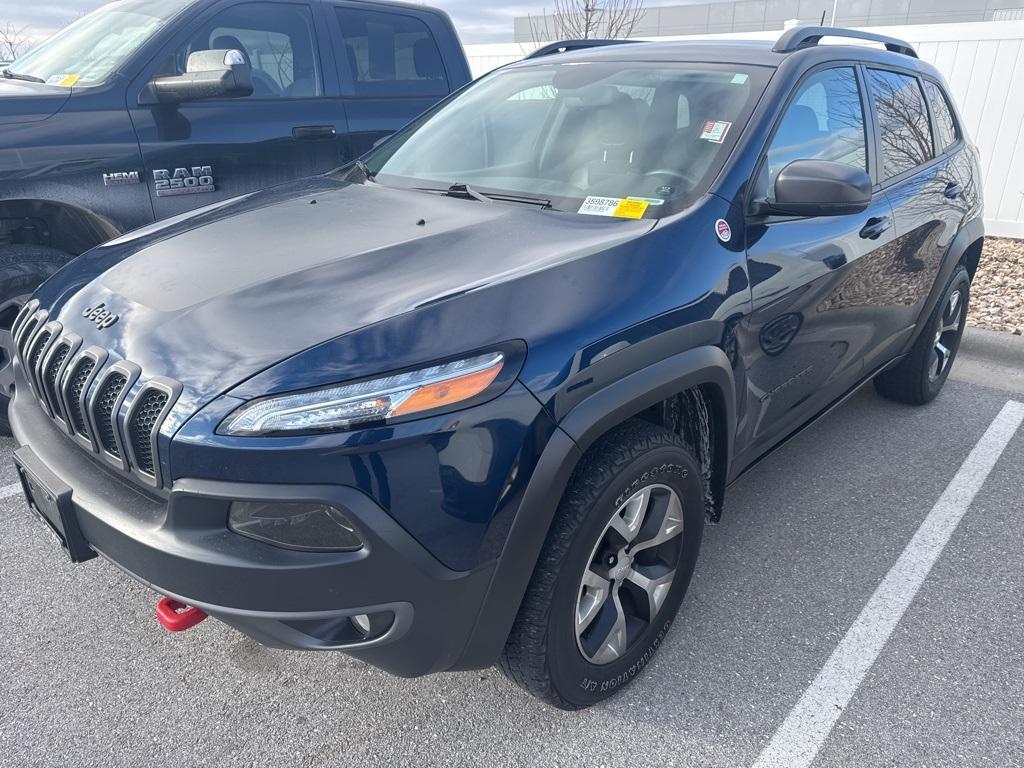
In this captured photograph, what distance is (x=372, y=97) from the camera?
4555mm

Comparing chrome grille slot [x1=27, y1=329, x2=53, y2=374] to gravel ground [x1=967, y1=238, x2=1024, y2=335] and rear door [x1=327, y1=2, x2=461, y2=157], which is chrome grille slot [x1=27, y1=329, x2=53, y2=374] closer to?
rear door [x1=327, y1=2, x2=461, y2=157]

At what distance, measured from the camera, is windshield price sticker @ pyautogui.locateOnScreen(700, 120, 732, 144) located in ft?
7.96

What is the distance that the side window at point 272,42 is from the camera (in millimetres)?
3963

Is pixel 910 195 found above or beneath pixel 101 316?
beneath

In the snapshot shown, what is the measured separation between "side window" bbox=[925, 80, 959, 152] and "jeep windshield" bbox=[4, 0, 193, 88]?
3758mm

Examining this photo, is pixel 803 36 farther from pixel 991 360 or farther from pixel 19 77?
pixel 19 77

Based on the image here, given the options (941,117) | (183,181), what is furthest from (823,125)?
(183,181)

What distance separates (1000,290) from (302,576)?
658 centimetres

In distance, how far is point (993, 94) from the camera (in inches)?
305

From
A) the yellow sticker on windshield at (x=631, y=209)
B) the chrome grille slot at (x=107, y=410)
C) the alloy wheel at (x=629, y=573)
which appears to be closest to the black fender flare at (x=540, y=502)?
the alloy wheel at (x=629, y=573)

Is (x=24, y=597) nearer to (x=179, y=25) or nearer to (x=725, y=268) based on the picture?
(x=725, y=268)

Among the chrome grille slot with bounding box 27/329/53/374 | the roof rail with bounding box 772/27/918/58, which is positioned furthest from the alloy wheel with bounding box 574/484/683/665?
the roof rail with bounding box 772/27/918/58

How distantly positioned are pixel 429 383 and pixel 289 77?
3.30 meters

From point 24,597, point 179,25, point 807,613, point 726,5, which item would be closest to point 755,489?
point 807,613
